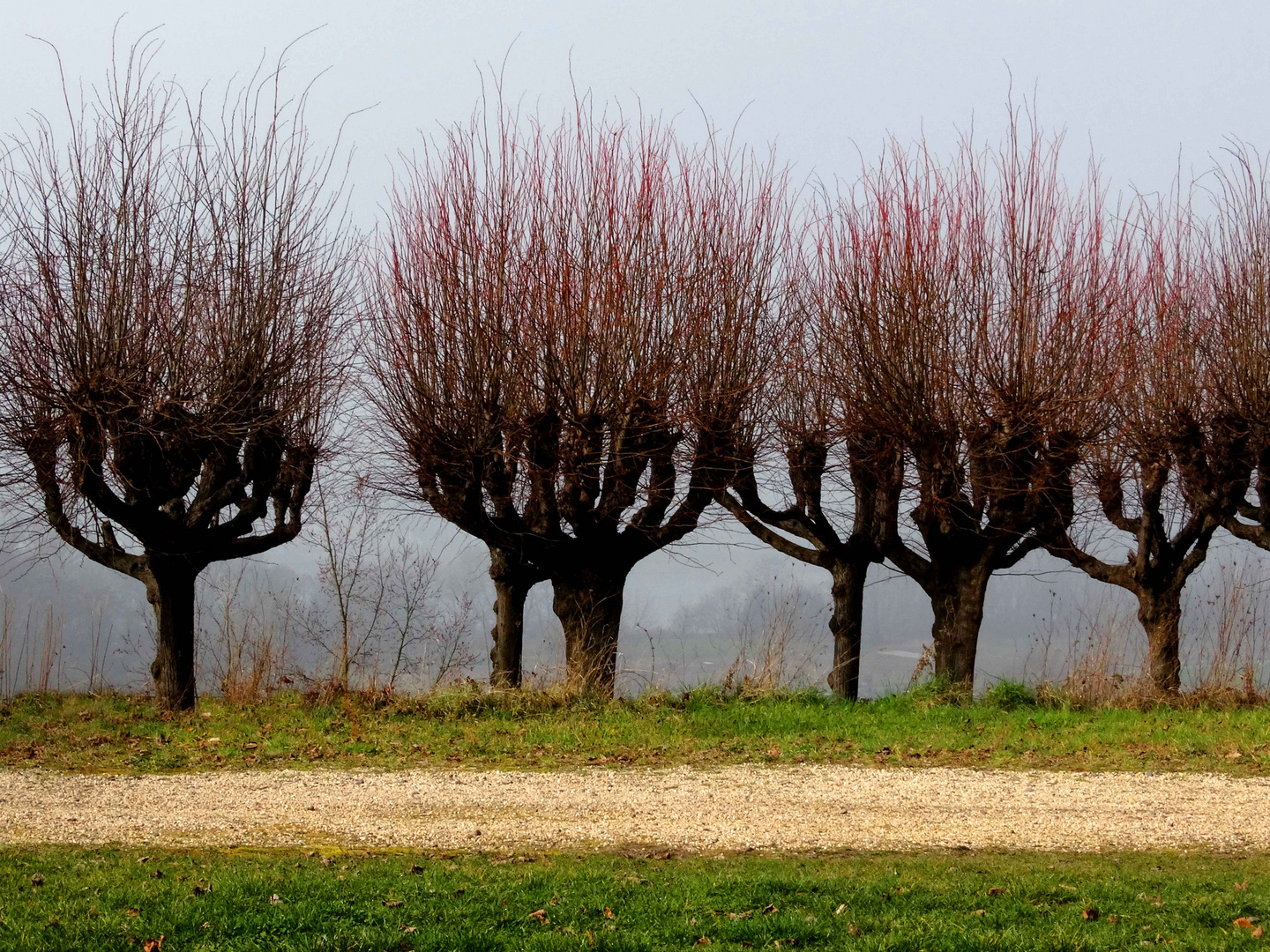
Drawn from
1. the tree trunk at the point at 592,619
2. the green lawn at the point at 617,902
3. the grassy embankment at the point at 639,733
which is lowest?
the green lawn at the point at 617,902

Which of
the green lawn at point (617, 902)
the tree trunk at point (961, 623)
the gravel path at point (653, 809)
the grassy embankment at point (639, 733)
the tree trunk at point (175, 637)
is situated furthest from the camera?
the tree trunk at point (961, 623)

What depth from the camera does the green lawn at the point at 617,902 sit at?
20.4ft

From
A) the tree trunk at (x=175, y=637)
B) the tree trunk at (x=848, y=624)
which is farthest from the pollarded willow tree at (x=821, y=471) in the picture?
the tree trunk at (x=175, y=637)

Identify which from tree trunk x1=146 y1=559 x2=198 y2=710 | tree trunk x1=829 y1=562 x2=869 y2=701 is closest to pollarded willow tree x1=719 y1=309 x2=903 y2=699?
tree trunk x1=829 y1=562 x2=869 y2=701

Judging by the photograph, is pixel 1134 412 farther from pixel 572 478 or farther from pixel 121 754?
pixel 121 754

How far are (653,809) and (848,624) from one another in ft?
26.3

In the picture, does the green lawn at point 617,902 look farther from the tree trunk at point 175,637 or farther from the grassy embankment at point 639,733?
the tree trunk at point 175,637

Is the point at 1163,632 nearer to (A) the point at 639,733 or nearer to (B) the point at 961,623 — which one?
(B) the point at 961,623

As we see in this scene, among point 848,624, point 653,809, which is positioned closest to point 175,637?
point 653,809

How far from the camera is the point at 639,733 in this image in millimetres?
13078

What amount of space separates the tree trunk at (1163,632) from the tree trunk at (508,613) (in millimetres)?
9386

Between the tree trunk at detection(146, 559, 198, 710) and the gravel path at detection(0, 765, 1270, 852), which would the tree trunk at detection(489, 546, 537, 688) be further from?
the gravel path at detection(0, 765, 1270, 852)

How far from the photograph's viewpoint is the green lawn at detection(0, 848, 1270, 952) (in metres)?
6.23

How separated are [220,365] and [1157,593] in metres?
14.5
